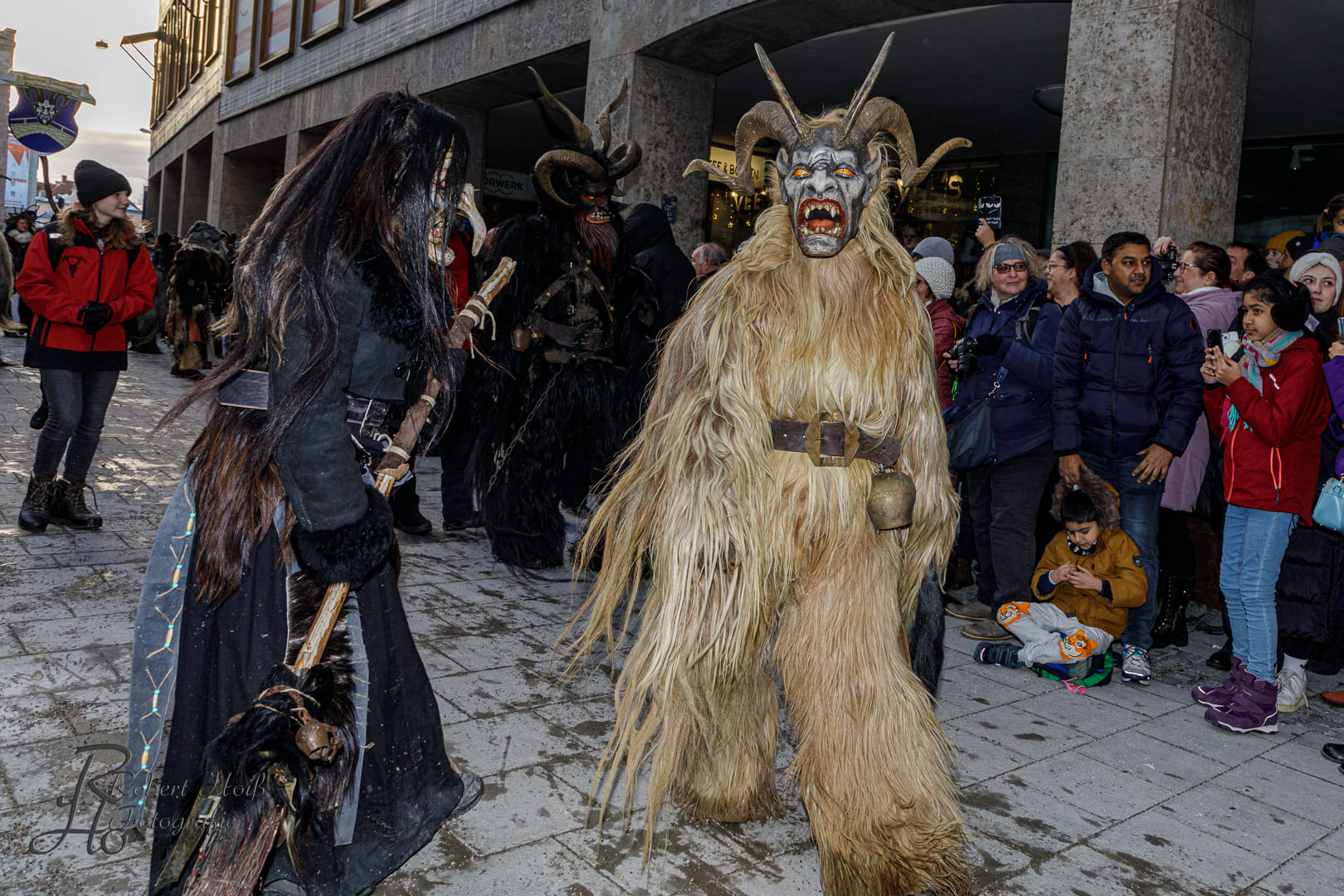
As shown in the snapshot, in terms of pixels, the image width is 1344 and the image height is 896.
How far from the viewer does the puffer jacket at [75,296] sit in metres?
5.59

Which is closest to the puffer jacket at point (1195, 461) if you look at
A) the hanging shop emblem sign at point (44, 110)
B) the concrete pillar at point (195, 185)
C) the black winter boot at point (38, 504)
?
the black winter boot at point (38, 504)

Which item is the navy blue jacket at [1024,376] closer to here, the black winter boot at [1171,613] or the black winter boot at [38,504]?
the black winter boot at [1171,613]

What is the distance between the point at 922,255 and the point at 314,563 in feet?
17.2

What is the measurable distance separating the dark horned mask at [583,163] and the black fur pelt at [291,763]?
3364 mm

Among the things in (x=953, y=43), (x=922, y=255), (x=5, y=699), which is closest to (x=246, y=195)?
(x=953, y=43)

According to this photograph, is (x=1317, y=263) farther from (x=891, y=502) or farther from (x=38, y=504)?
(x=38, y=504)

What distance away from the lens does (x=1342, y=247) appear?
4.82 meters

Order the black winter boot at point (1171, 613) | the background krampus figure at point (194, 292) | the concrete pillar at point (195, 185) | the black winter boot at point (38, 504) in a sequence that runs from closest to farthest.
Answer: the black winter boot at point (1171, 613)
the black winter boot at point (38, 504)
the background krampus figure at point (194, 292)
the concrete pillar at point (195, 185)

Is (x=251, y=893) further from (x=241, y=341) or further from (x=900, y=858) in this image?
(x=900, y=858)

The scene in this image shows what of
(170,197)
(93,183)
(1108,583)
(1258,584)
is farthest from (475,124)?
(170,197)

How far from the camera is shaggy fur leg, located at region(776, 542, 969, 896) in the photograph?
2.57 metres

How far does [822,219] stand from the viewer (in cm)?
274

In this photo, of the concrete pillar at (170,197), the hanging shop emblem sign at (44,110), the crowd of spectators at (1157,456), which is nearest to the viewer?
the crowd of spectators at (1157,456)

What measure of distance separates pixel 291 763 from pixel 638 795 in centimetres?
141
